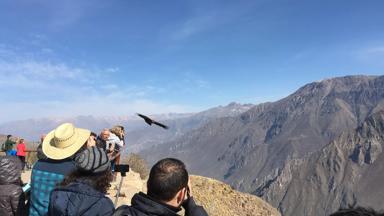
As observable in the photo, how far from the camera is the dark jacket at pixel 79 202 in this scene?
475 centimetres

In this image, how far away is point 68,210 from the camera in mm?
4781

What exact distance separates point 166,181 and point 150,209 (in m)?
0.31

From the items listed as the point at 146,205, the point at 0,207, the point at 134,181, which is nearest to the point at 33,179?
the point at 0,207

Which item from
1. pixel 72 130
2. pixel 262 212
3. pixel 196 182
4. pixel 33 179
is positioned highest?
pixel 72 130

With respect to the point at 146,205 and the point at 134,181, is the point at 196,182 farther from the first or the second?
the point at 146,205

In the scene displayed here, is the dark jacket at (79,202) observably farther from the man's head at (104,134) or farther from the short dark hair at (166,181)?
the man's head at (104,134)

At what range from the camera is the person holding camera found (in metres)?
4.20

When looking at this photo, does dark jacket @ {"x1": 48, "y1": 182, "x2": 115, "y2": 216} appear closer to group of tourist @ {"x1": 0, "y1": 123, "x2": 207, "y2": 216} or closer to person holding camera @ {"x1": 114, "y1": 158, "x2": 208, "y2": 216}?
group of tourist @ {"x1": 0, "y1": 123, "x2": 207, "y2": 216}

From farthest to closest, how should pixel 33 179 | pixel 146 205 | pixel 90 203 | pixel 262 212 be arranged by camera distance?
pixel 262 212 < pixel 33 179 < pixel 90 203 < pixel 146 205

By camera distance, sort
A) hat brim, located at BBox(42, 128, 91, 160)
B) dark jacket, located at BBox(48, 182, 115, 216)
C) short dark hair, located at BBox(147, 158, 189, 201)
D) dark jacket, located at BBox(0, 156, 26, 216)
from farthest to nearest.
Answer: dark jacket, located at BBox(0, 156, 26, 216) → hat brim, located at BBox(42, 128, 91, 160) → dark jacket, located at BBox(48, 182, 115, 216) → short dark hair, located at BBox(147, 158, 189, 201)

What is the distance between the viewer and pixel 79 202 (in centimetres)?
480

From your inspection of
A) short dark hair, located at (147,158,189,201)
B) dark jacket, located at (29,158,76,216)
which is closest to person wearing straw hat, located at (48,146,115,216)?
short dark hair, located at (147,158,189,201)

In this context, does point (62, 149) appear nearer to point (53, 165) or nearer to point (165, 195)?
point (53, 165)

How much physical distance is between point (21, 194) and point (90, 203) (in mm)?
2623
